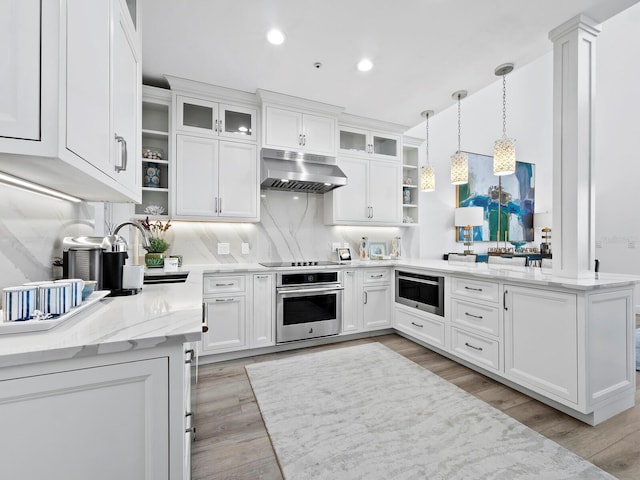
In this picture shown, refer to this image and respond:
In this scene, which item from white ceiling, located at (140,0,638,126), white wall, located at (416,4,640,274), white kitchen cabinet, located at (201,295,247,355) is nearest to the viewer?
white ceiling, located at (140,0,638,126)

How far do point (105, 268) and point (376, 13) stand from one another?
2387 millimetres

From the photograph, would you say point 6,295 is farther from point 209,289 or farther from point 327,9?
point 327,9

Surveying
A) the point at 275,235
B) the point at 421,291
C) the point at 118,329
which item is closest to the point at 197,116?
the point at 275,235

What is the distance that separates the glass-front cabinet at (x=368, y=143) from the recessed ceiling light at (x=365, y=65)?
3.42ft

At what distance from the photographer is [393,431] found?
70.4 inches

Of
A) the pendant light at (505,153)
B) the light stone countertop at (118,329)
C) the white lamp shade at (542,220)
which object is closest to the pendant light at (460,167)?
the pendant light at (505,153)

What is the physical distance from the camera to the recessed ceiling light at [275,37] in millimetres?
2234

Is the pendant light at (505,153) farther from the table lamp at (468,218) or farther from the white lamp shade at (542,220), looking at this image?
the white lamp shade at (542,220)

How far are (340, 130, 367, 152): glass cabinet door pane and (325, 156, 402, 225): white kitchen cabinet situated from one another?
0.60 feet

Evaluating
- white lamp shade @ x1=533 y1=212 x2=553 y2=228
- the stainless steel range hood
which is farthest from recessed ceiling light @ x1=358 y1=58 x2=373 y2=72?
white lamp shade @ x1=533 y1=212 x2=553 y2=228

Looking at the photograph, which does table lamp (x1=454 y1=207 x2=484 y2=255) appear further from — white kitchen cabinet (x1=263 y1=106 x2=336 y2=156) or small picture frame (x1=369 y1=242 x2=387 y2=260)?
white kitchen cabinet (x1=263 y1=106 x2=336 y2=156)

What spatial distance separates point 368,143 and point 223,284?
2585 mm

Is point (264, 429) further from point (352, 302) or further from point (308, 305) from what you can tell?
point (352, 302)

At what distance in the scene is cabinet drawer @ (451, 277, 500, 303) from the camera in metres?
2.38
